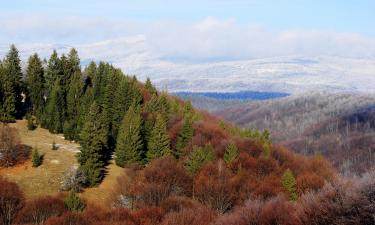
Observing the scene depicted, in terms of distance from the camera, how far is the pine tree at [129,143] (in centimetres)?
10050

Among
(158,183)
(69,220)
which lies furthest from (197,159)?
(69,220)

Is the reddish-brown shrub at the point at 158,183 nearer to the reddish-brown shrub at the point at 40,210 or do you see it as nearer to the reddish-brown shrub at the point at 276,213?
the reddish-brown shrub at the point at 40,210

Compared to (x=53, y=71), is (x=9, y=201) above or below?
below

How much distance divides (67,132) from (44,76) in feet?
84.6

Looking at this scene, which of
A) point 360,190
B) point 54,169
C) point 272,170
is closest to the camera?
point 360,190

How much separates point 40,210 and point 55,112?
156ft

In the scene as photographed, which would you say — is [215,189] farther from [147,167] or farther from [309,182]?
[309,182]

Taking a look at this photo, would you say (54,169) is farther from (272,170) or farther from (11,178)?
(272,170)

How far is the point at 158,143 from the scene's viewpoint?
10650cm

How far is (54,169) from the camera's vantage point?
88.4 m

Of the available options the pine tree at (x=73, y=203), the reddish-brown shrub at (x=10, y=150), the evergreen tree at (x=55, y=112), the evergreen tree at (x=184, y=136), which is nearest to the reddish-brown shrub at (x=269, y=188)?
the evergreen tree at (x=184, y=136)

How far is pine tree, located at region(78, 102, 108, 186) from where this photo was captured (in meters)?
88.6

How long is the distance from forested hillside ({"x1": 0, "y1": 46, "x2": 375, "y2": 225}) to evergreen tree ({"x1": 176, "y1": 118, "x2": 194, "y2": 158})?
227mm

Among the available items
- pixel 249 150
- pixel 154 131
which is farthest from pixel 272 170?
pixel 154 131
